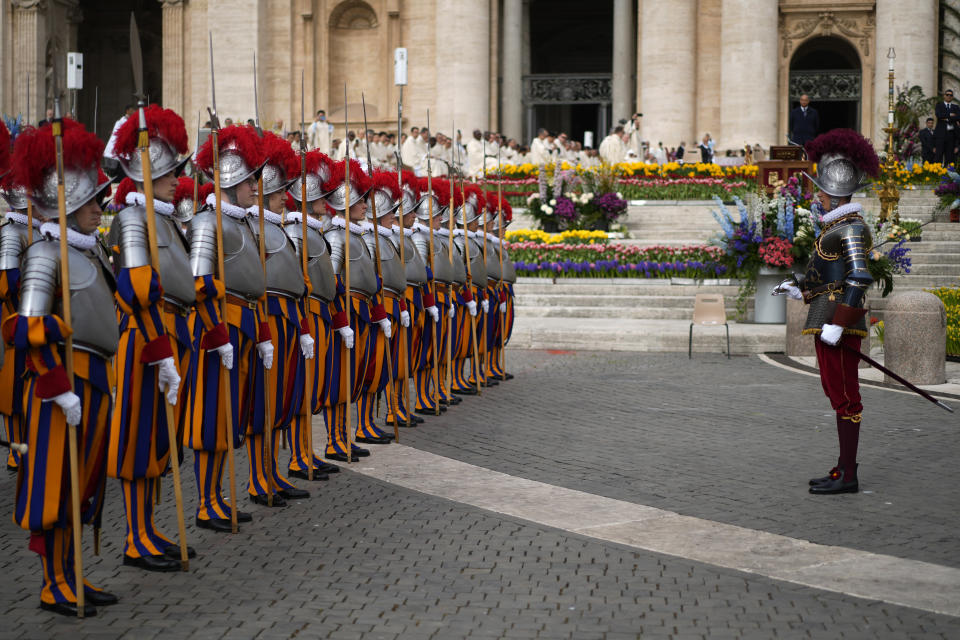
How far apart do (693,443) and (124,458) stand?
5.28m

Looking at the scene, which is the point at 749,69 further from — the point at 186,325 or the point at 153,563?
the point at 153,563

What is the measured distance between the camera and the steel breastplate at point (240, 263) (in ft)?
24.1

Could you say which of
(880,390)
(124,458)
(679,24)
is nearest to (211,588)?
(124,458)

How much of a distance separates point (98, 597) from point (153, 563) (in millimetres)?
564

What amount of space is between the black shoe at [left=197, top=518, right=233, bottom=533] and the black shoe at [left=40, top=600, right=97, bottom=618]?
1540mm

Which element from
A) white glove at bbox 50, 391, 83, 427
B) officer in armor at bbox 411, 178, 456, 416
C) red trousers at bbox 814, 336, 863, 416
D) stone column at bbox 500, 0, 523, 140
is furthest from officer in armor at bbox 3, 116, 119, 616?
stone column at bbox 500, 0, 523, 140

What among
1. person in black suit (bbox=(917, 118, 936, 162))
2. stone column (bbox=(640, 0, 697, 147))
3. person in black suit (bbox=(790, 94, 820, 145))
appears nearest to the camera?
person in black suit (bbox=(790, 94, 820, 145))

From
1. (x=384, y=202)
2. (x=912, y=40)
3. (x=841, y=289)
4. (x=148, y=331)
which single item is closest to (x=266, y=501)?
(x=148, y=331)

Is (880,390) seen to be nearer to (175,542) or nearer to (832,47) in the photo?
(175,542)

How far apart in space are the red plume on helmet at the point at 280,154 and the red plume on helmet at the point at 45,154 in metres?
1.91

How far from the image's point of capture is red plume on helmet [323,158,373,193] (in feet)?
30.2

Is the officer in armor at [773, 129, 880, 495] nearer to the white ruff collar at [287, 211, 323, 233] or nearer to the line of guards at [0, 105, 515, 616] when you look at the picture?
the line of guards at [0, 105, 515, 616]

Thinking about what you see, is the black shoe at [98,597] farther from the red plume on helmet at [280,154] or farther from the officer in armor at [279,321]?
the red plume on helmet at [280,154]

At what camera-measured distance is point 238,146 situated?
24.8ft
